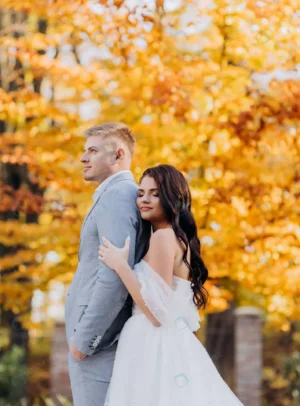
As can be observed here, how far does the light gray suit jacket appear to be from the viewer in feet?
10.8

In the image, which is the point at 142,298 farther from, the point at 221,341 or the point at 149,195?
the point at 221,341

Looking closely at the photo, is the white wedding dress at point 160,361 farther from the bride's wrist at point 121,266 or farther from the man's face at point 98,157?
the man's face at point 98,157

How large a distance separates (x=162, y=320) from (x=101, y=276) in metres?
0.37

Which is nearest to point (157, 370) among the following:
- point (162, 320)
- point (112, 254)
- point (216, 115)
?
point (162, 320)

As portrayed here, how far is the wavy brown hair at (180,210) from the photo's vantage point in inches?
138

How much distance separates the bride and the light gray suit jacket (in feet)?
0.17

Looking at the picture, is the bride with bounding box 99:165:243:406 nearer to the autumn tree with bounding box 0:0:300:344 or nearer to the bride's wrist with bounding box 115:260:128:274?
the bride's wrist with bounding box 115:260:128:274

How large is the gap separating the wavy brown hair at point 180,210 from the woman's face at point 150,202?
20mm

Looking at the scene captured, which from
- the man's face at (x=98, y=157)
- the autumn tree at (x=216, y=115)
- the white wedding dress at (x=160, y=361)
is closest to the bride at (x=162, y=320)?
the white wedding dress at (x=160, y=361)

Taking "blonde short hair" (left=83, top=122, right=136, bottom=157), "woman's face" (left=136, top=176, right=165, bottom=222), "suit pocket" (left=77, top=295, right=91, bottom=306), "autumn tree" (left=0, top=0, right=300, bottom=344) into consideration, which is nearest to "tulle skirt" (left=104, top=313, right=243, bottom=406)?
"suit pocket" (left=77, top=295, right=91, bottom=306)

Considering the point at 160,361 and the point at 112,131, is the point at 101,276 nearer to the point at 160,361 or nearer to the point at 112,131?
the point at 160,361

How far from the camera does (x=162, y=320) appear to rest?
11.4ft

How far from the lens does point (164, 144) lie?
6.71 m

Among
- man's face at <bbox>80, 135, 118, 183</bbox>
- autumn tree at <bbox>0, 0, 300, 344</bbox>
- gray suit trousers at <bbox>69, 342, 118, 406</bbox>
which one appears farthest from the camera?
autumn tree at <bbox>0, 0, 300, 344</bbox>
